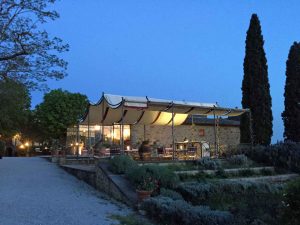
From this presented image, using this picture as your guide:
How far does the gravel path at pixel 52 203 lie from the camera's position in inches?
347

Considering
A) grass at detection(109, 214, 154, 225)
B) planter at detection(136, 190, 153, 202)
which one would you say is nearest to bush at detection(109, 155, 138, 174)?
planter at detection(136, 190, 153, 202)

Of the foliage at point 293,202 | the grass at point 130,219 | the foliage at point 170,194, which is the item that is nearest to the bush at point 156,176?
the foliage at point 170,194

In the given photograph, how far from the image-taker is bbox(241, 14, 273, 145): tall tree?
2416 cm

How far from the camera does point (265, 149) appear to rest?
17250 millimetres

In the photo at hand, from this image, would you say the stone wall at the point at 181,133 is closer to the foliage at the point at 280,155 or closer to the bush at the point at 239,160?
the foliage at the point at 280,155

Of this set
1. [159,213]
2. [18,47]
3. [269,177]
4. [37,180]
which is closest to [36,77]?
[18,47]

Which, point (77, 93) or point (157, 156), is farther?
point (77, 93)

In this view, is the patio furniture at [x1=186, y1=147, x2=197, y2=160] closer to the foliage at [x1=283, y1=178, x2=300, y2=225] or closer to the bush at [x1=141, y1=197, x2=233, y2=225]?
the bush at [x1=141, y1=197, x2=233, y2=225]

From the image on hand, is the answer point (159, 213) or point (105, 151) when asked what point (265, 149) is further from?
point (159, 213)

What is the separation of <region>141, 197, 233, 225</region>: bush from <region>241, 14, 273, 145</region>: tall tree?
15.7 metres

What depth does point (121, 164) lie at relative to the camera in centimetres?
1328

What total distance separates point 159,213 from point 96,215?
1.57 m

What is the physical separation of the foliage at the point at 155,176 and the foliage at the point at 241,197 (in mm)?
360

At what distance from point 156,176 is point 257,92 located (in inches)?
580
